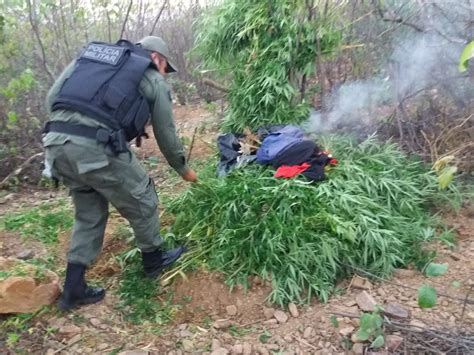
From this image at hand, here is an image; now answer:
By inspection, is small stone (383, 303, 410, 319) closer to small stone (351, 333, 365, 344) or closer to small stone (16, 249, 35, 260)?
small stone (351, 333, 365, 344)

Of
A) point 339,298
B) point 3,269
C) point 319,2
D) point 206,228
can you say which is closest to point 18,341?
point 3,269

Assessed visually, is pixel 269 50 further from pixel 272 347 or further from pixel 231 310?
pixel 272 347

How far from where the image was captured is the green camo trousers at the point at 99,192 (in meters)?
2.74

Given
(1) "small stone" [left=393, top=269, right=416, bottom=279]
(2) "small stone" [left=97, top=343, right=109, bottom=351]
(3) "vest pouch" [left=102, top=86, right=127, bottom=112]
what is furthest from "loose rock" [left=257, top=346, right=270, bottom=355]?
(3) "vest pouch" [left=102, top=86, right=127, bottom=112]

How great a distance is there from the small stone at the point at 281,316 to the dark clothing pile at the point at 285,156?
1.04 m

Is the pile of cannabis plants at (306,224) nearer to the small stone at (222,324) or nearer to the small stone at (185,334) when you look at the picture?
the small stone at (222,324)

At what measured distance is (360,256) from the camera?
3277mm

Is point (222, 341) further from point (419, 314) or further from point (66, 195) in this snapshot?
point (66, 195)

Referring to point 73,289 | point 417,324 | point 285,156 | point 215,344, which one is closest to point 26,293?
point 73,289

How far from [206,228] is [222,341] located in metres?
0.97

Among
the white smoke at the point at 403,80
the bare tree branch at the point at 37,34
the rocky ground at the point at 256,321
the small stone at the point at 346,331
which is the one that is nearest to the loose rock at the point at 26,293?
the rocky ground at the point at 256,321

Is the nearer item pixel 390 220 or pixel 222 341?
pixel 222 341

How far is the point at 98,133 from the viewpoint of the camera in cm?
270

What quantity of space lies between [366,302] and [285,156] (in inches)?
51.5
